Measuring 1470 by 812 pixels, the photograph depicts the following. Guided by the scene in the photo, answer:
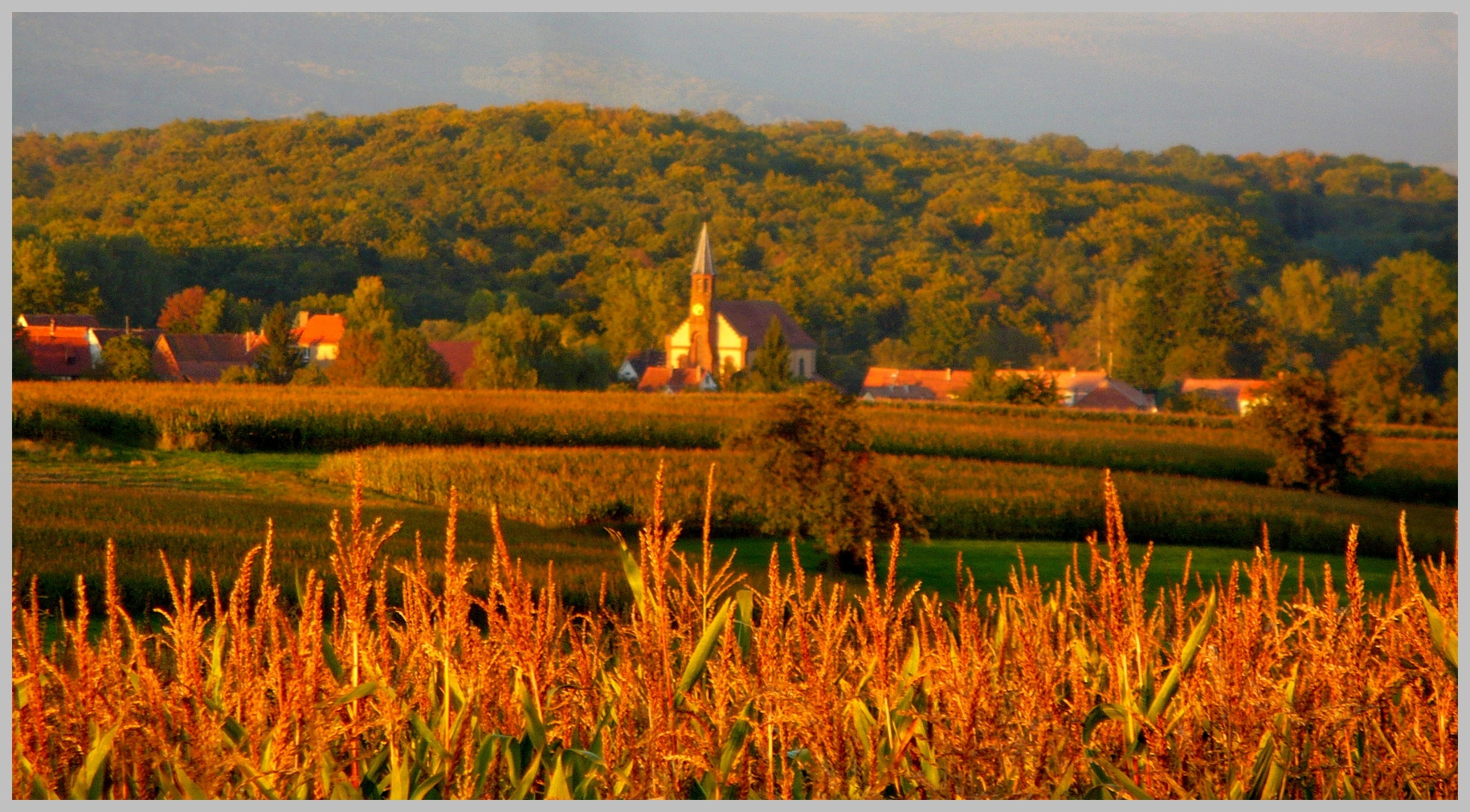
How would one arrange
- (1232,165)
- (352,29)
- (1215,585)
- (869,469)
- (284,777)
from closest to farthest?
1. (284,777)
2. (1215,585)
3. (352,29)
4. (869,469)
5. (1232,165)

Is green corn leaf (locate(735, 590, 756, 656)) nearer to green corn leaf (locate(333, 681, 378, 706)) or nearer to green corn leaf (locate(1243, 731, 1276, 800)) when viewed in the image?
green corn leaf (locate(333, 681, 378, 706))

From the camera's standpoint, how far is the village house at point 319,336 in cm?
841

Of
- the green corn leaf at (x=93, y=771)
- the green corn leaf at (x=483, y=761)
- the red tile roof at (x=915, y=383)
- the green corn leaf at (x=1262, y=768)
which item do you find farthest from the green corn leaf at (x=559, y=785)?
the red tile roof at (x=915, y=383)

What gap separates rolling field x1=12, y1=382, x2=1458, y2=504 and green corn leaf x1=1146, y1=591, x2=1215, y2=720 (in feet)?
25.5

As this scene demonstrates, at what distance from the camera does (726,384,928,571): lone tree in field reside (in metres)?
7.82

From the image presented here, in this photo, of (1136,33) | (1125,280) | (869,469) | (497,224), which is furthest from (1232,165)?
(1136,33)

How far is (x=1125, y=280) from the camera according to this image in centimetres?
1302

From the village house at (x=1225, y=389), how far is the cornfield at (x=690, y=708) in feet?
39.5

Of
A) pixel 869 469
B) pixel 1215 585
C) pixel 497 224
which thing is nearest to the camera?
pixel 1215 585

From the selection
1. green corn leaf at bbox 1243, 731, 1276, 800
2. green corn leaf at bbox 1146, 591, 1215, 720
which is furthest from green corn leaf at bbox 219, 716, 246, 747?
green corn leaf at bbox 1243, 731, 1276, 800

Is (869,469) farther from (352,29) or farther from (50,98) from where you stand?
(50,98)

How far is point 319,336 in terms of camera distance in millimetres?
8672

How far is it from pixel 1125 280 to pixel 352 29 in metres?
10.2

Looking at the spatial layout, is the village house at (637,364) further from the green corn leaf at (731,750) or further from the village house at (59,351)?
the green corn leaf at (731,750)
